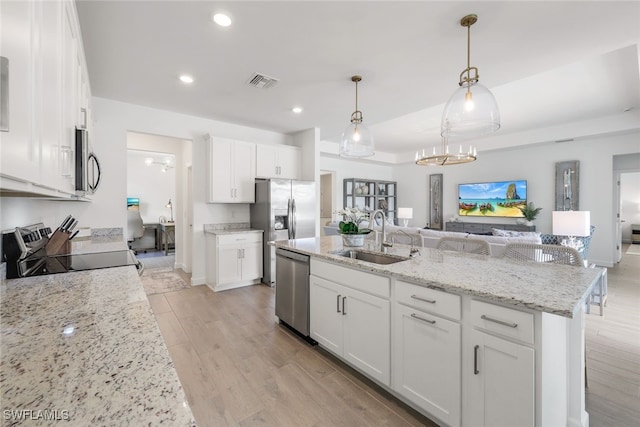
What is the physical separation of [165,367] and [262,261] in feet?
12.9

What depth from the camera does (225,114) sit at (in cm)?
427

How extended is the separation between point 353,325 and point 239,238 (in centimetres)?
275

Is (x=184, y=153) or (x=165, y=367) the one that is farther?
(x=184, y=153)

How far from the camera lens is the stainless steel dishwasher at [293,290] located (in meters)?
2.58

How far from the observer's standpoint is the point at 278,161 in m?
4.98

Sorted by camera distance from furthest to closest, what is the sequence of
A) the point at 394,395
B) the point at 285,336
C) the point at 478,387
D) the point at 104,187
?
the point at 104,187, the point at 285,336, the point at 394,395, the point at 478,387

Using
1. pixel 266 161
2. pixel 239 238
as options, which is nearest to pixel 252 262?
pixel 239 238

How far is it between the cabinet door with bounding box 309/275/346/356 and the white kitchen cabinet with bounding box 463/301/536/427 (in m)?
0.97

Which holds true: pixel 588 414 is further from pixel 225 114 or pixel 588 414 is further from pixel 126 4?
pixel 225 114

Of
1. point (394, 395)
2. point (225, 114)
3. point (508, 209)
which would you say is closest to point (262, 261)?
point (225, 114)

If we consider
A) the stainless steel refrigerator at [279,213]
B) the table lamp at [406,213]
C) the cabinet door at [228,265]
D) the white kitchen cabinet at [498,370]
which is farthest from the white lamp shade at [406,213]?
the white kitchen cabinet at [498,370]

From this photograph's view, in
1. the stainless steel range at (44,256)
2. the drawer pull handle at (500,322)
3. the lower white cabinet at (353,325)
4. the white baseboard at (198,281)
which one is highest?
the stainless steel range at (44,256)

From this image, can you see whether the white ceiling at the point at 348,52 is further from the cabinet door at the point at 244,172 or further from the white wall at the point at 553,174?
the white wall at the point at 553,174

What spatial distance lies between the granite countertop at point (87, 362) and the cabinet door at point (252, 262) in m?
3.11
